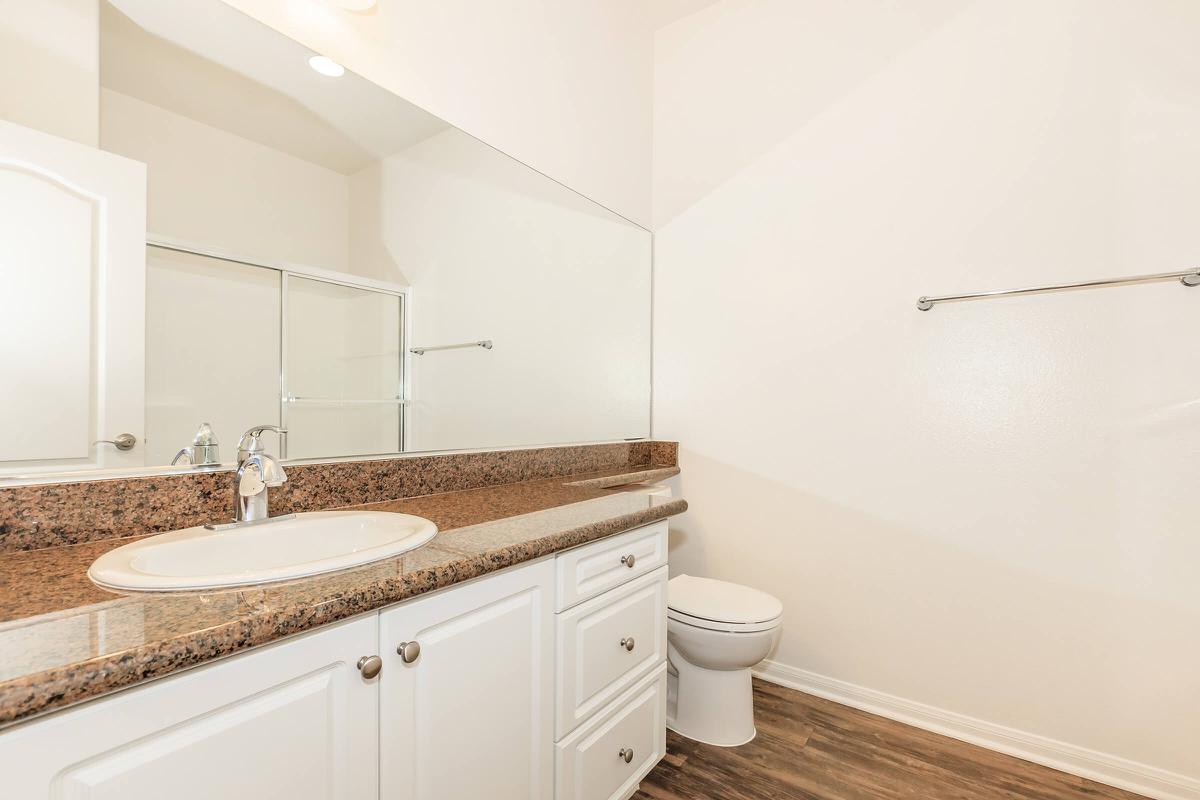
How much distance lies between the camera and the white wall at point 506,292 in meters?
1.48

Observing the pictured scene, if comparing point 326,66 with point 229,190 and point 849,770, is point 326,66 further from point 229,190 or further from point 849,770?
point 849,770

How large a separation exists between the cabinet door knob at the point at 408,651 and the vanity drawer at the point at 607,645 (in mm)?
375

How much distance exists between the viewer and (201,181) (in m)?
1.09

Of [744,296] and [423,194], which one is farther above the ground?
[423,194]

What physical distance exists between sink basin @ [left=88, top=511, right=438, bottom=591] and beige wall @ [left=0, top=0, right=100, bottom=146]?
70 cm

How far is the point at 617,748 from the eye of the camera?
1380mm

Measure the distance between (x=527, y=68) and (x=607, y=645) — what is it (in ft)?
5.93

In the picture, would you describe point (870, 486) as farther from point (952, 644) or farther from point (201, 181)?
point (201, 181)

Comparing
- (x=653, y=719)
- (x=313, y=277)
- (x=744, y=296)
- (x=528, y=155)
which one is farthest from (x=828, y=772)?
(x=528, y=155)

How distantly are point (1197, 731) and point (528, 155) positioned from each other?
2.57 metres

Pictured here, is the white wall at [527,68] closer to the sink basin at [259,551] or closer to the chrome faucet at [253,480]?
the chrome faucet at [253,480]

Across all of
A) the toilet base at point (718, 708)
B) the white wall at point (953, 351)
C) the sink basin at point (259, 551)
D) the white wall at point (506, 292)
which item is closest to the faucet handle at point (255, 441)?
the sink basin at point (259, 551)

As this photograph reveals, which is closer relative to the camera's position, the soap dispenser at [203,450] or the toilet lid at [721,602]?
the soap dispenser at [203,450]

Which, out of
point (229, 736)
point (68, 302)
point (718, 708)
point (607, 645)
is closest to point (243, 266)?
point (68, 302)
